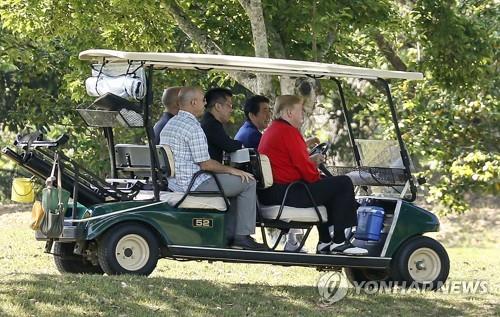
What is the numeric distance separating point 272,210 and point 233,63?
1.23 m

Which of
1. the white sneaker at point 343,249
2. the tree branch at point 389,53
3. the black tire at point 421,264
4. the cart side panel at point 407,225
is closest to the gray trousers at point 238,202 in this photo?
the white sneaker at point 343,249

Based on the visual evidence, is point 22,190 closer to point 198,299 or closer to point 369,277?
point 198,299

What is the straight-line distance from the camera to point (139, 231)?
→ 9.36 m

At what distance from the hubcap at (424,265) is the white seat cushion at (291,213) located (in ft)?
3.24

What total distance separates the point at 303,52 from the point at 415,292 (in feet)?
18.9

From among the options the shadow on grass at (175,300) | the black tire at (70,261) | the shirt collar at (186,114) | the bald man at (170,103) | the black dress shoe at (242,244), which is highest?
the bald man at (170,103)

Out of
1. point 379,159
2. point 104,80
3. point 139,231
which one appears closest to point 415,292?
point 379,159

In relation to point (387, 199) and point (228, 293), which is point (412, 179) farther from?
point (228, 293)

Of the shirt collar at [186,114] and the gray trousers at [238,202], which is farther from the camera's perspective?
the shirt collar at [186,114]

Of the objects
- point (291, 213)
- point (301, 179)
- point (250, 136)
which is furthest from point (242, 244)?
point (250, 136)

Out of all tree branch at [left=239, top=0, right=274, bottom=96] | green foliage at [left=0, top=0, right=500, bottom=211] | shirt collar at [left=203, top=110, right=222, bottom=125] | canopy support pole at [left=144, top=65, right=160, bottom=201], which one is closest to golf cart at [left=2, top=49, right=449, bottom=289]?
canopy support pole at [left=144, top=65, right=160, bottom=201]

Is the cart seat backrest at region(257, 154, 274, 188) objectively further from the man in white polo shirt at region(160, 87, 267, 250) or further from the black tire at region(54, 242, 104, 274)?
the black tire at region(54, 242, 104, 274)

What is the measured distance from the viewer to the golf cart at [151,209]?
929 centimetres

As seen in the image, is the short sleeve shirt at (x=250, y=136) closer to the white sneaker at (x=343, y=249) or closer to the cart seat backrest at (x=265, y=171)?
the cart seat backrest at (x=265, y=171)
